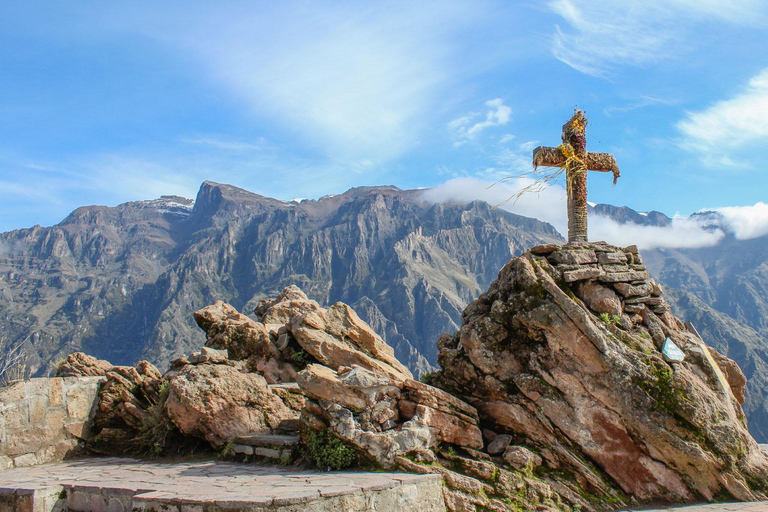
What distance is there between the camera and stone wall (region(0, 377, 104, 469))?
42.6 feet

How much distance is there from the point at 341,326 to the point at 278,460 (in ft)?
22.2

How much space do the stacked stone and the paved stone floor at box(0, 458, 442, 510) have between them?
20.3 feet

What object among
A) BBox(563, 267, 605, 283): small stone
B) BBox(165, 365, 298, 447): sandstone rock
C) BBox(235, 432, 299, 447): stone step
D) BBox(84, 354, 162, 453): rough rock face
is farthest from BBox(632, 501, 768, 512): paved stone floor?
BBox(84, 354, 162, 453): rough rock face

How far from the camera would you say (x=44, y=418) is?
13.6m

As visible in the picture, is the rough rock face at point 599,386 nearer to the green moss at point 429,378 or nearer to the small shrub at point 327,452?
the green moss at point 429,378

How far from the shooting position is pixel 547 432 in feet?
39.8

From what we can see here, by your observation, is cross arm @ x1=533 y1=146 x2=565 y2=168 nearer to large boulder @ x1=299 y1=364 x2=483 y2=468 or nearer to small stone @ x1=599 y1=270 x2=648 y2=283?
small stone @ x1=599 y1=270 x2=648 y2=283

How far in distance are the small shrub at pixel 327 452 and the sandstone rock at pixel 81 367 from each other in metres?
8.00

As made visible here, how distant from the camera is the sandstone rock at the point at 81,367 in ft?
54.0

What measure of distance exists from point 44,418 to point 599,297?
13.3 metres

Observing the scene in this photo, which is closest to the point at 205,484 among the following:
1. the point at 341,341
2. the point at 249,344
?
the point at 341,341

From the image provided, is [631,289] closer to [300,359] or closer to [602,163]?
[602,163]

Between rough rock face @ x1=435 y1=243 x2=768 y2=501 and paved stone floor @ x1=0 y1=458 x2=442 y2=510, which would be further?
rough rock face @ x1=435 y1=243 x2=768 y2=501

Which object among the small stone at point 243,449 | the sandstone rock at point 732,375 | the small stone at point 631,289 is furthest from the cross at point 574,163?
the small stone at point 243,449
